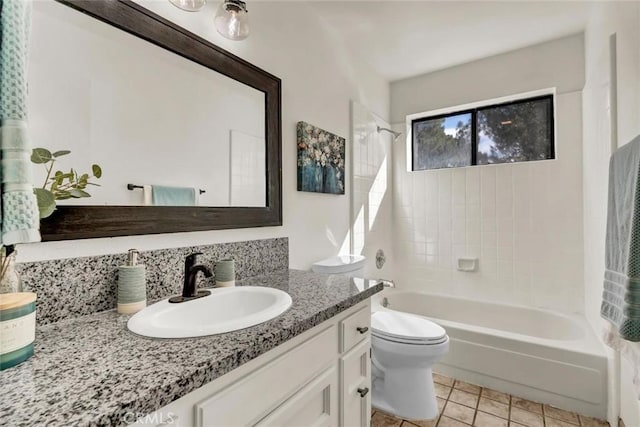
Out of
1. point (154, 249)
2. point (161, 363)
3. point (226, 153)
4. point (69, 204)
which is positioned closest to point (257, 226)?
point (226, 153)

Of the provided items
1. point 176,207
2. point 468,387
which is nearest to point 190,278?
point 176,207

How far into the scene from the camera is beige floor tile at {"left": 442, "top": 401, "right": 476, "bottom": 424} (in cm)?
173

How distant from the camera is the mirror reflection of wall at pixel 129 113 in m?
0.88

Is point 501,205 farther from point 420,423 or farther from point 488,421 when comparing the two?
point 420,423

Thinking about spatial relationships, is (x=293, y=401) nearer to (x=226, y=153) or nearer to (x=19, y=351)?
(x=19, y=351)

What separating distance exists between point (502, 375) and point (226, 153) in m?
2.11

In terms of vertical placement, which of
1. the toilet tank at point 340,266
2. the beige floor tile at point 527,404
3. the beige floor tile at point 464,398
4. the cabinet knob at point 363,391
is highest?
Result: the toilet tank at point 340,266

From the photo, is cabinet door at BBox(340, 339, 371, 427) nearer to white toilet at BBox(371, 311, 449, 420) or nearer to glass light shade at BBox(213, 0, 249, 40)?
white toilet at BBox(371, 311, 449, 420)

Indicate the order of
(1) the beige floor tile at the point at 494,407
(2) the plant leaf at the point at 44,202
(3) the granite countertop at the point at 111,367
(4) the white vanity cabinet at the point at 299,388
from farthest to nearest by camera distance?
1. (1) the beige floor tile at the point at 494,407
2. (2) the plant leaf at the point at 44,202
3. (4) the white vanity cabinet at the point at 299,388
4. (3) the granite countertop at the point at 111,367

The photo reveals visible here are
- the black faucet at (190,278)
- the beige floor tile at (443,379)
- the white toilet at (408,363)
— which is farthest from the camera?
the beige floor tile at (443,379)

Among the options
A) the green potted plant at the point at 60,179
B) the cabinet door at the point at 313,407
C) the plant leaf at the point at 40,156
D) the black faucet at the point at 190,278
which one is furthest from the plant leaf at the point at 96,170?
the cabinet door at the point at 313,407

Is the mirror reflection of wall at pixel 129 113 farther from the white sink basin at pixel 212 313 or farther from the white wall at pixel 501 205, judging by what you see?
the white wall at pixel 501 205

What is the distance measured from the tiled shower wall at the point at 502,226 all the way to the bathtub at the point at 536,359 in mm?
181

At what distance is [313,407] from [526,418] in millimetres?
1507
